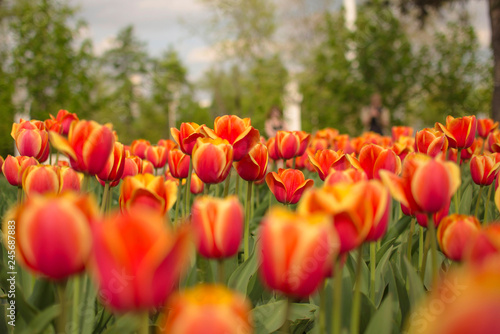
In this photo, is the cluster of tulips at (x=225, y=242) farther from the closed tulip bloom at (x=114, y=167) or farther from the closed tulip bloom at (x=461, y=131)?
the closed tulip bloom at (x=461, y=131)

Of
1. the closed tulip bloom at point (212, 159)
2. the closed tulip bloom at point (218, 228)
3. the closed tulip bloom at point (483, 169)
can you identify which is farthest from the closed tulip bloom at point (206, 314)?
the closed tulip bloom at point (483, 169)

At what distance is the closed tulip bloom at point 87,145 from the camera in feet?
3.43

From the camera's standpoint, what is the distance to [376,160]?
4.35 ft

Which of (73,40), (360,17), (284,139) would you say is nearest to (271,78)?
(360,17)

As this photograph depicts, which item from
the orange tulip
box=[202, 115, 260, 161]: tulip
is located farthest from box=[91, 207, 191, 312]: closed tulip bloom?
the orange tulip

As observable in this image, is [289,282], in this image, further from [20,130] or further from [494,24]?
[494,24]

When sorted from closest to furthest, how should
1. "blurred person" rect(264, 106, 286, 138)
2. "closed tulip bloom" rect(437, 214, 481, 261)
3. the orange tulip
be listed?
"closed tulip bloom" rect(437, 214, 481, 261)
the orange tulip
"blurred person" rect(264, 106, 286, 138)

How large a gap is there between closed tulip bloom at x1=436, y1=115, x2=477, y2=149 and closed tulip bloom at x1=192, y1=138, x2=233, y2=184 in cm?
110

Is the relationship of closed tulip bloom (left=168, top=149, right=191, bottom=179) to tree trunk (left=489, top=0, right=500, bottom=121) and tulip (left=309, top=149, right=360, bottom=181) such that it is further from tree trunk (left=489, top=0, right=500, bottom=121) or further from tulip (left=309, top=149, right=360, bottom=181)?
tree trunk (left=489, top=0, right=500, bottom=121)

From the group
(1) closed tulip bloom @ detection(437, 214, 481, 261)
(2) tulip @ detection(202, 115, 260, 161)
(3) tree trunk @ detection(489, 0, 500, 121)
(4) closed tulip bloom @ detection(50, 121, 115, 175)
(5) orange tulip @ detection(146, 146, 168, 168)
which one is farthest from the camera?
(3) tree trunk @ detection(489, 0, 500, 121)

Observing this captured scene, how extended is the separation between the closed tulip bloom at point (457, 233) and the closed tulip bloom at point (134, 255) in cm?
67

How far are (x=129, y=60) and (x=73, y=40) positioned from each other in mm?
26923

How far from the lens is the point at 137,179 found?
37.9 inches

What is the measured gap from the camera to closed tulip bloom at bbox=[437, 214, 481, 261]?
935 millimetres
